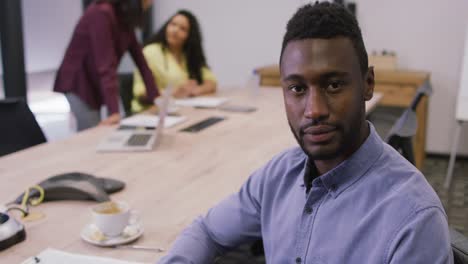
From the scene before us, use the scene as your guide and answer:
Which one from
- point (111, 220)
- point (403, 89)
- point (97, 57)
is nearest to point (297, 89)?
point (111, 220)

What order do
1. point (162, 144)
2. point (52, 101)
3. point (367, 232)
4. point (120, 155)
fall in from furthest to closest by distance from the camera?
1. point (52, 101)
2. point (162, 144)
3. point (120, 155)
4. point (367, 232)

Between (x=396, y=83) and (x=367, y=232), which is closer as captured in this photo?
(x=367, y=232)

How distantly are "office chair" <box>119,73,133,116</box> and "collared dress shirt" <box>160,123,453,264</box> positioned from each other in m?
2.41

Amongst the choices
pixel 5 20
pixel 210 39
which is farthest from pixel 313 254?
pixel 210 39

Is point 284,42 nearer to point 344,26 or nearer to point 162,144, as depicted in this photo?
point 344,26

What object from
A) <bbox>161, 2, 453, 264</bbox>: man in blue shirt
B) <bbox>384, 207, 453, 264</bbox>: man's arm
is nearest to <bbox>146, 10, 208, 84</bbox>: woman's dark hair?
<bbox>161, 2, 453, 264</bbox>: man in blue shirt

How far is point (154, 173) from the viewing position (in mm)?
1846

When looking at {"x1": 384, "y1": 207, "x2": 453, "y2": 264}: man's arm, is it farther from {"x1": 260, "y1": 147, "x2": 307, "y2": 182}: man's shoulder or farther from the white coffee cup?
the white coffee cup

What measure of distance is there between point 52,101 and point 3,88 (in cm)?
58

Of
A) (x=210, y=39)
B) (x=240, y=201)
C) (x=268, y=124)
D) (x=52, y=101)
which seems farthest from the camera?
(x=210, y=39)

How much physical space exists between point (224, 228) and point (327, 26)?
553mm

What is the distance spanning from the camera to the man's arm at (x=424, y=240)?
31.2 inches

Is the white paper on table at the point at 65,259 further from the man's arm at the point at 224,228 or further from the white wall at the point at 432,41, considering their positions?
the white wall at the point at 432,41

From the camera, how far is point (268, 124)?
2.70 m
